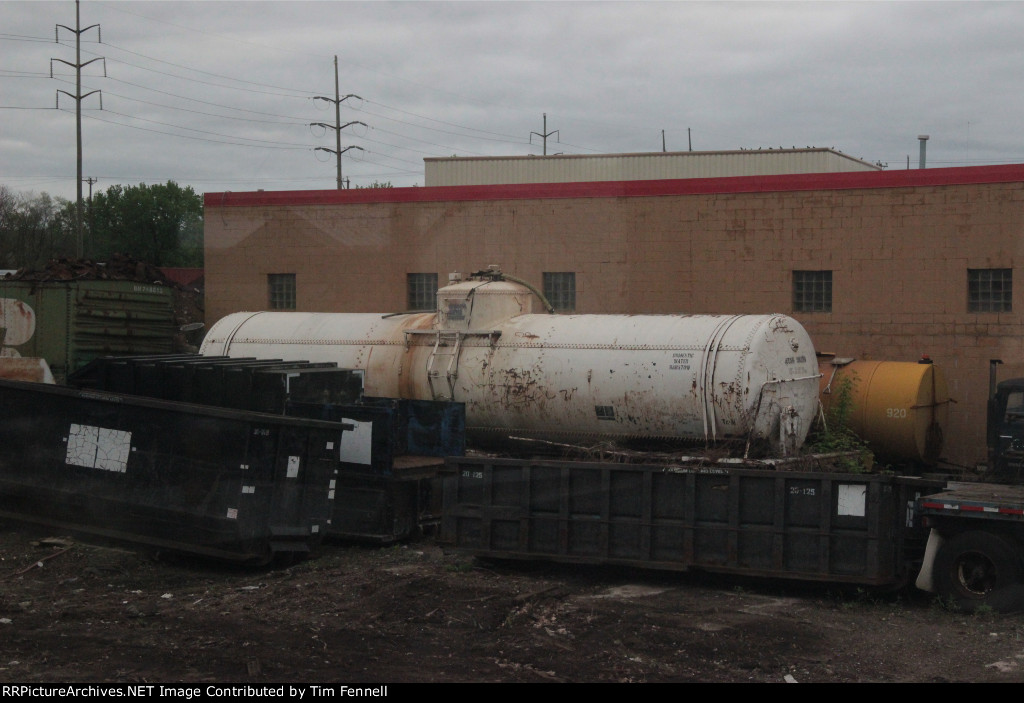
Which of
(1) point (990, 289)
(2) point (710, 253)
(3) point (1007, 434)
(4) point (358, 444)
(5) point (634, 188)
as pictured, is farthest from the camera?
(5) point (634, 188)

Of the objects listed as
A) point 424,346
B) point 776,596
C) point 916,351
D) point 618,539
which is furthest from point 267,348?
point 916,351

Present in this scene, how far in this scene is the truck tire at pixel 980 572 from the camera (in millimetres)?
9797

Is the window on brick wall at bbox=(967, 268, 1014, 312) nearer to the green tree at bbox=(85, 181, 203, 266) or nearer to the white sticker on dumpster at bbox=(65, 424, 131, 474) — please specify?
the white sticker on dumpster at bbox=(65, 424, 131, 474)

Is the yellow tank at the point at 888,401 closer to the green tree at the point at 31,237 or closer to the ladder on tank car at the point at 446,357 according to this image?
the ladder on tank car at the point at 446,357

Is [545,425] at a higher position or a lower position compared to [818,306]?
lower

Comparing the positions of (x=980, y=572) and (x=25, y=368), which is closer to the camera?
(x=980, y=572)

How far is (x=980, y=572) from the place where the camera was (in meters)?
10.1

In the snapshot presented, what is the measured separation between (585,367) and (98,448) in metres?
6.28

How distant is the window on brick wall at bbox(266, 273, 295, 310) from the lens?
2409 centimetres

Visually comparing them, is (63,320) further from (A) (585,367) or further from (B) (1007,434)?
(B) (1007,434)

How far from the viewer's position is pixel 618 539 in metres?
11.4

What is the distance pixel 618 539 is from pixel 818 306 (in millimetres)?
9945

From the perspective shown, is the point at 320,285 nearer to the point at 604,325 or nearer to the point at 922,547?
the point at 604,325

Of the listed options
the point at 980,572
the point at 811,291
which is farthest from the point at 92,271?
the point at 980,572
